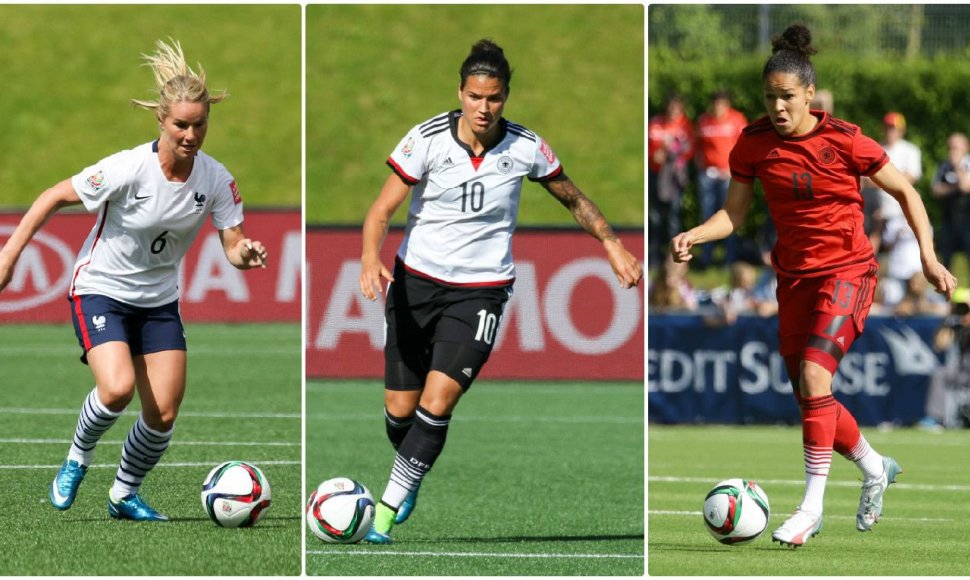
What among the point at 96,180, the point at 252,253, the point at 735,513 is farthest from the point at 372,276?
the point at 735,513

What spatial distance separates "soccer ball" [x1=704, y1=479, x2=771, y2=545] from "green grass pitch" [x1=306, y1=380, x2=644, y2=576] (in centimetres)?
34

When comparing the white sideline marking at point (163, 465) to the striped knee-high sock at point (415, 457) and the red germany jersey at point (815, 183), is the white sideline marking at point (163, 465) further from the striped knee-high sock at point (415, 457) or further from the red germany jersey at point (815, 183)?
the red germany jersey at point (815, 183)

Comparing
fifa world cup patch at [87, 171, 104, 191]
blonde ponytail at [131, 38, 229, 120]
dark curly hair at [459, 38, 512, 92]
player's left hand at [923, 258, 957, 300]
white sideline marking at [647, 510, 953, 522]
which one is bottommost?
white sideline marking at [647, 510, 953, 522]

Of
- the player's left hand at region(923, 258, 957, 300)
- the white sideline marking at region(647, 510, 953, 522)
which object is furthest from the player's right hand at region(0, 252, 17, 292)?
the player's left hand at region(923, 258, 957, 300)

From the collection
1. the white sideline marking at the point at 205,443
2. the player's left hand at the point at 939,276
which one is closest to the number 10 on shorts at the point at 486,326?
the player's left hand at the point at 939,276

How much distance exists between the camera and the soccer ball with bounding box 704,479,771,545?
6707 mm

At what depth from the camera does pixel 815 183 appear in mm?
6879

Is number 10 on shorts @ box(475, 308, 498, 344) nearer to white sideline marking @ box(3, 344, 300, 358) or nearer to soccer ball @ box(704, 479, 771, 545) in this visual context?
soccer ball @ box(704, 479, 771, 545)

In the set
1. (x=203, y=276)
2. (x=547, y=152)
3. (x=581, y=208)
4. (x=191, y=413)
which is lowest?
(x=203, y=276)

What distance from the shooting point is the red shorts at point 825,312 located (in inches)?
271

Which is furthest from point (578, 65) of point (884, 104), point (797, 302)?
point (797, 302)

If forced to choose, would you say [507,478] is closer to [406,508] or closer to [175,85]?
[406,508]

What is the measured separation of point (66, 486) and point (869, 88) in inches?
664

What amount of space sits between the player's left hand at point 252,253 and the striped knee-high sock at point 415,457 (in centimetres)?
94
